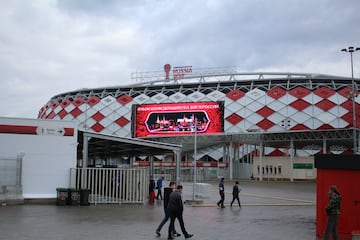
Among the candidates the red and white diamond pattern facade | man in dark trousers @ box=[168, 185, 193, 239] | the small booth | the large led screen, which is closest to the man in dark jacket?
the small booth

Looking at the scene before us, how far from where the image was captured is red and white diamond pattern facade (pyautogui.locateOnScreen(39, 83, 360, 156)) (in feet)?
275

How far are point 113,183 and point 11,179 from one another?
16.4 ft

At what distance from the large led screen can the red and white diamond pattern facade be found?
14.3 feet

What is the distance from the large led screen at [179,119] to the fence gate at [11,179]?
6102 cm

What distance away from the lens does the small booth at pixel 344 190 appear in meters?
13.3

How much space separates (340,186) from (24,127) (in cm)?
1604

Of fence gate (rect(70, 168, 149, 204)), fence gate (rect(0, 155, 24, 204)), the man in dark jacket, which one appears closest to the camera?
the man in dark jacket

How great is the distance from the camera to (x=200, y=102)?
86500mm

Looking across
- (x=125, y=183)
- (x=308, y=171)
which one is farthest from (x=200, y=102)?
(x=125, y=183)

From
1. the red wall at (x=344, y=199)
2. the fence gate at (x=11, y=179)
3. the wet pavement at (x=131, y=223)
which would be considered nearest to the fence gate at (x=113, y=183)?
the wet pavement at (x=131, y=223)

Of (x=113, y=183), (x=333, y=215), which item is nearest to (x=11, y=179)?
(x=113, y=183)

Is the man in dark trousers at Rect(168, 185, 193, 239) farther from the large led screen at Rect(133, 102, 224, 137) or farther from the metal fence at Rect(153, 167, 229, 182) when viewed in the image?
the large led screen at Rect(133, 102, 224, 137)

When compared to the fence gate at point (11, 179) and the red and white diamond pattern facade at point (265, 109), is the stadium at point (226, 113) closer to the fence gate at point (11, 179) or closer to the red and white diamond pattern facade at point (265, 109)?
the red and white diamond pattern facade at point (265, 109)

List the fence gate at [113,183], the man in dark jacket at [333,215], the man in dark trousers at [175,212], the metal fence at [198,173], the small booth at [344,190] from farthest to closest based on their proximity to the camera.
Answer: the metal fence at [198,173], the fence gate at [113,183], the small booth at [344,190], the man in dark trousers at [175,212], the man in dark jacket at [333,215]
